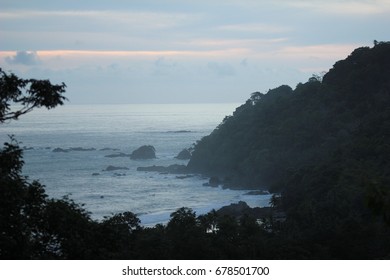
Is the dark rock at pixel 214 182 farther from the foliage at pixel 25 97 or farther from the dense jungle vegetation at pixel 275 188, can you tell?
the foliage at pixel 25 97

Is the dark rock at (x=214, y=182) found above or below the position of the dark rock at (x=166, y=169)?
below

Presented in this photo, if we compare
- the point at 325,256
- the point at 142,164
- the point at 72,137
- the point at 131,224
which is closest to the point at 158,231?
the point at 131,224

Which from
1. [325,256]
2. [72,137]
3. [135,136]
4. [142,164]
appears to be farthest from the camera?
[135,136]

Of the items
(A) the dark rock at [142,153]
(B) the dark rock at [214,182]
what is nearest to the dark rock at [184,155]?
(A) the dark rock at [142,153]

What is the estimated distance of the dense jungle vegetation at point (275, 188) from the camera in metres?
9.40

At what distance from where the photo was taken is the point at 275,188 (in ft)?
150

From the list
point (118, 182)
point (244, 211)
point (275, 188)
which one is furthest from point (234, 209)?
point (118, 182)

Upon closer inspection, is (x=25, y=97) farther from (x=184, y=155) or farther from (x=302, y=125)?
(x=184, y=155)

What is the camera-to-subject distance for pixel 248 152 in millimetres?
58688

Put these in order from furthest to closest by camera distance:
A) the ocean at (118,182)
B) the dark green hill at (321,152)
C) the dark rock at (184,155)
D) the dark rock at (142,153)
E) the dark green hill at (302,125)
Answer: the dark rock at (184,155) < the dark rock at (142,153) < the dark green hill at (302,125) < the ocean at (118,182) < the dark green hill at (321,152)

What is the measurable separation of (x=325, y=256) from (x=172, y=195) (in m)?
32.9

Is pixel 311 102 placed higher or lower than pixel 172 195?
higher

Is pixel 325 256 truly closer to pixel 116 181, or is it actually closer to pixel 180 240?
pixel 180 240
